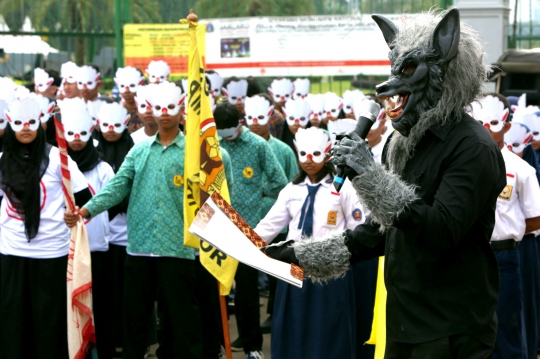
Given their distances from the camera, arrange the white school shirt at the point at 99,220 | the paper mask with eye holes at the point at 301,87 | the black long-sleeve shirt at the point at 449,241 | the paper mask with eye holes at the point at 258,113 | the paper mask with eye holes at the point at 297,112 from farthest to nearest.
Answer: the paper mask with eye holes at the point at 301,87 < the paper mask with eye holes at the point at 297,112 < the paper mask with eye holes at the point at 258,113 < the white school shirt at the point at 99,220 < the black long-sleeve shirt at the point at 449,241

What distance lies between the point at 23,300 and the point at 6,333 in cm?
27

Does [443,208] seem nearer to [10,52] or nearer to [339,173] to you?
[339,173]

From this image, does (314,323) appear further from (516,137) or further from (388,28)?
(388,28)

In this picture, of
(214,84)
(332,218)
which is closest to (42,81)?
(214,84)

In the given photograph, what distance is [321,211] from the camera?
6.51 m

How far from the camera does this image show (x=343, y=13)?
45.4 feet

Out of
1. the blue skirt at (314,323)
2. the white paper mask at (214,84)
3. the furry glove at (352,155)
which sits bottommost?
the blue skirt at (314,323)

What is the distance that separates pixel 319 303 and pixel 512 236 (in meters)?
1.44

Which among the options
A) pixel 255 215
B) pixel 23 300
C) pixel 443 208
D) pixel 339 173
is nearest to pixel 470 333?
pixel 443 208

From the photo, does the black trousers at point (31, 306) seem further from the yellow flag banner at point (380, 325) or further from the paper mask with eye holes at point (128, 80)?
the paper mask with eye holes at point (128, 80)

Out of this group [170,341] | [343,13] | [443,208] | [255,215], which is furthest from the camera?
[343,13]

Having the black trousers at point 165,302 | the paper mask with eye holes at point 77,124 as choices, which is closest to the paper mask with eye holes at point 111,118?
the paper mask with eye holes at point 77,124

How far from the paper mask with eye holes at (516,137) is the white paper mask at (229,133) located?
93.7 inches

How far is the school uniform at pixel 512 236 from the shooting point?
636 centimetres
